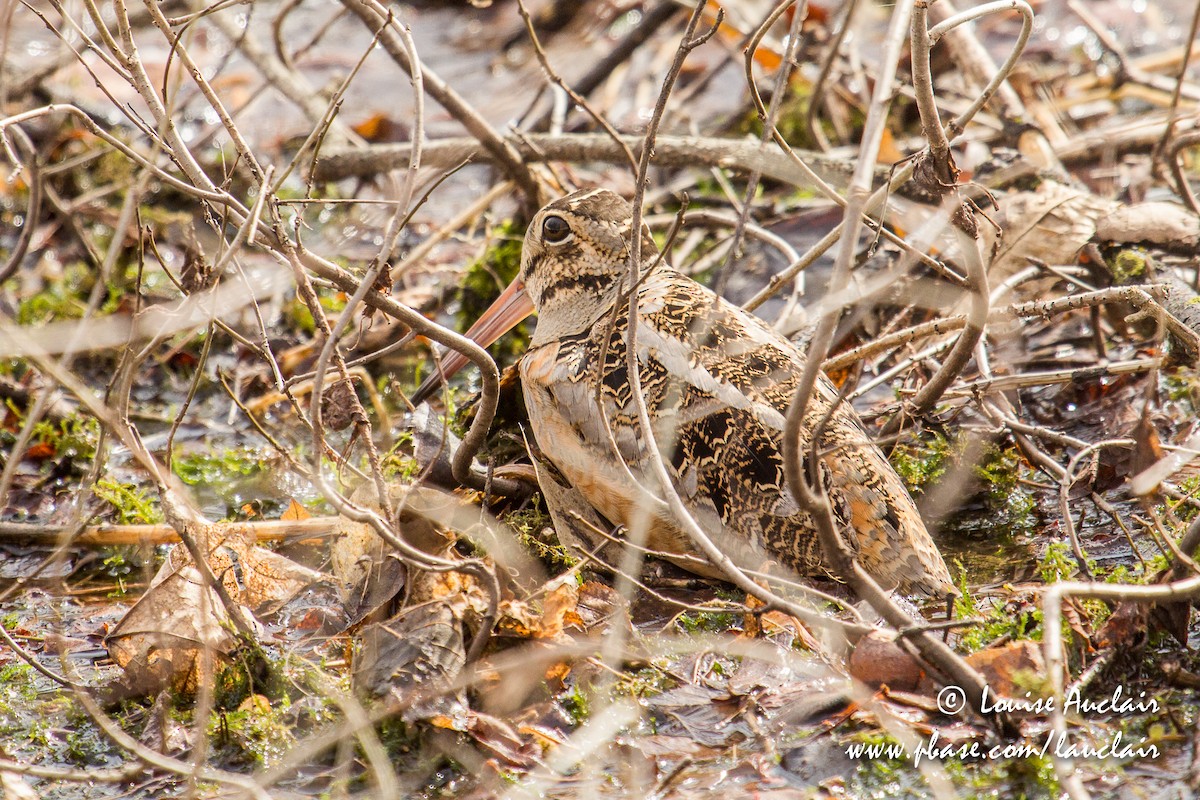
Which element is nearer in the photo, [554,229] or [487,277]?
[554,229]

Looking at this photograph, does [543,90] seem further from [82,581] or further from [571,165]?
[82,581]

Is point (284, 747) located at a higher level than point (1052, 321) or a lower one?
higher

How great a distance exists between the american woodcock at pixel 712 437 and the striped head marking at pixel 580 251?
0.22 meters

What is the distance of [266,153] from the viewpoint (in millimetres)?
7305

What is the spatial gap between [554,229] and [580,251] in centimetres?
13

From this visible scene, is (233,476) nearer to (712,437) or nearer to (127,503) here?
(127,503)

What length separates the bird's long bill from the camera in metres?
4.69

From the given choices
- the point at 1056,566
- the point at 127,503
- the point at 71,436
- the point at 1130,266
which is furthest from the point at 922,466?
the point at 71,436

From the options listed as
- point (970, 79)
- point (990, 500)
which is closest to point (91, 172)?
point (970, 79)

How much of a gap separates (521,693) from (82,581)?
1893 millimetres

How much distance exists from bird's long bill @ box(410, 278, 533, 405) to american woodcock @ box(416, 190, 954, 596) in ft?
2.01

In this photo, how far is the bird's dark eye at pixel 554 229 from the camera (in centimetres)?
436

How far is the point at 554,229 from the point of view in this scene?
438 centimetres

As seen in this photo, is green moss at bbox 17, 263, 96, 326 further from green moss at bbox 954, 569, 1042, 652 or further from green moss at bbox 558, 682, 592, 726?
green moss at bbox 954, 569, 1042, 652
